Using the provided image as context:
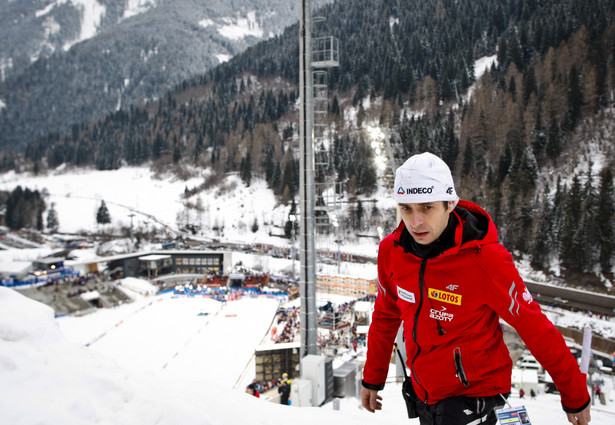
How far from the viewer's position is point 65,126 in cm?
17638

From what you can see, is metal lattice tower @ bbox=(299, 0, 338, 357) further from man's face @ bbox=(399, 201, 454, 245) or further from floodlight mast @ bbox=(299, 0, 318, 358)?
man's face @ bbox=(399, 201, 454, 245)

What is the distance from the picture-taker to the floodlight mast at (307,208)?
9.58 meters

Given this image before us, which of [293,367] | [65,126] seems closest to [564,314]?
[293,367]

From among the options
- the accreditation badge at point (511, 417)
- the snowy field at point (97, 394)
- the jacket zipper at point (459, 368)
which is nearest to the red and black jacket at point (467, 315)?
the jacket zipper at point (459, 368)

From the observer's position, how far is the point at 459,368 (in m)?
2.01

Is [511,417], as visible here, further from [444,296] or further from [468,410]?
[444,296]

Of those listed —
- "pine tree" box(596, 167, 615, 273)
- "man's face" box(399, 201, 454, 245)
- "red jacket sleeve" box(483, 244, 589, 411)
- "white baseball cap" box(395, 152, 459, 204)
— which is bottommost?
"pine tree" box(596, 167, 615, 273)

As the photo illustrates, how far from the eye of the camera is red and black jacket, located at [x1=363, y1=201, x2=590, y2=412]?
1.84 metres

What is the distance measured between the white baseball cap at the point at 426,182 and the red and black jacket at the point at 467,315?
18 cm

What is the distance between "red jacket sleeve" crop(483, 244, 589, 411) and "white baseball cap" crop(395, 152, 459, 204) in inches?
13.2

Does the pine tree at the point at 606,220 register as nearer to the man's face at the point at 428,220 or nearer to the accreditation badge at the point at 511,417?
the accreditation badge at the point at 511,417

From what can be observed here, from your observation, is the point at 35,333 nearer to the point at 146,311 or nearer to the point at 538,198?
A: the point at 146,311

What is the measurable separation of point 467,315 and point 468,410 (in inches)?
18.3

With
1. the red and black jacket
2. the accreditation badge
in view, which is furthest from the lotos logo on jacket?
the accreditation badge
